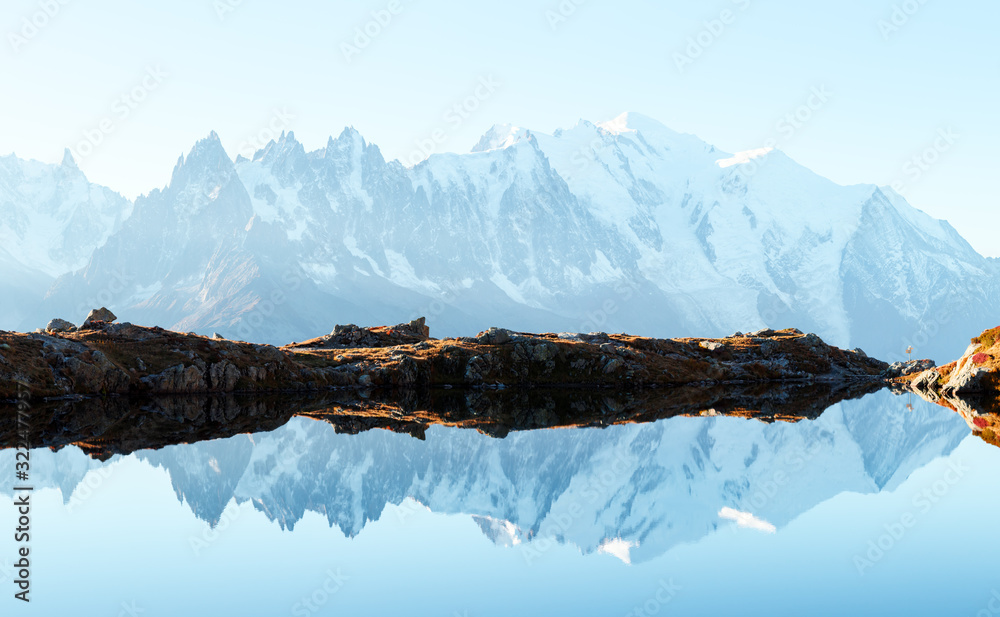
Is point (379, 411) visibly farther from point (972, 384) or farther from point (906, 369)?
point (906, 369)

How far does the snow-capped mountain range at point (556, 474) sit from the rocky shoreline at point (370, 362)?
49.8 meters

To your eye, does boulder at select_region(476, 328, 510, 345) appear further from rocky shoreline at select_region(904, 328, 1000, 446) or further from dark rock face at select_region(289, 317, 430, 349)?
rocky shoreline at select_region(904, 328, 1000, 446)

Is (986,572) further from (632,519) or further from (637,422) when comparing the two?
(637,422)

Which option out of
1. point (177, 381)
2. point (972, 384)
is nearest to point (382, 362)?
point (177, 381)

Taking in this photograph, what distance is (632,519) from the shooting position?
46.3 m

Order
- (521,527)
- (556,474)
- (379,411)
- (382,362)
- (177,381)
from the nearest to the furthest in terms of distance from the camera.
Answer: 1. (521,527)
2. (556,474)
3. (379,411)
4. (177,381)
5. (382,362)

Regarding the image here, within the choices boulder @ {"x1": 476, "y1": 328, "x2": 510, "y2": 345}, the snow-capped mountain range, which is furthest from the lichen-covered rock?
boulder @ {"x1": 476, "y1": 328, "x2": 510, "y2": 345}

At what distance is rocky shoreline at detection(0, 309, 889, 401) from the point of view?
4717 inches

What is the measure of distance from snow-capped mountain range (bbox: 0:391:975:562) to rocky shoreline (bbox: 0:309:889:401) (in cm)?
4981

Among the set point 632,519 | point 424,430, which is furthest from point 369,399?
point 632,519

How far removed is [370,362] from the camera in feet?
504

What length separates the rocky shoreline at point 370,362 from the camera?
11981 centimetres

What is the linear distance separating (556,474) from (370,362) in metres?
96.2

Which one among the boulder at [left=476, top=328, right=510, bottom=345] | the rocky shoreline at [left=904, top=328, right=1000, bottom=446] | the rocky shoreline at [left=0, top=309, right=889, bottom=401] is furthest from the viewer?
the boulder at [left=476, top=328, right=510, bottom=345]
